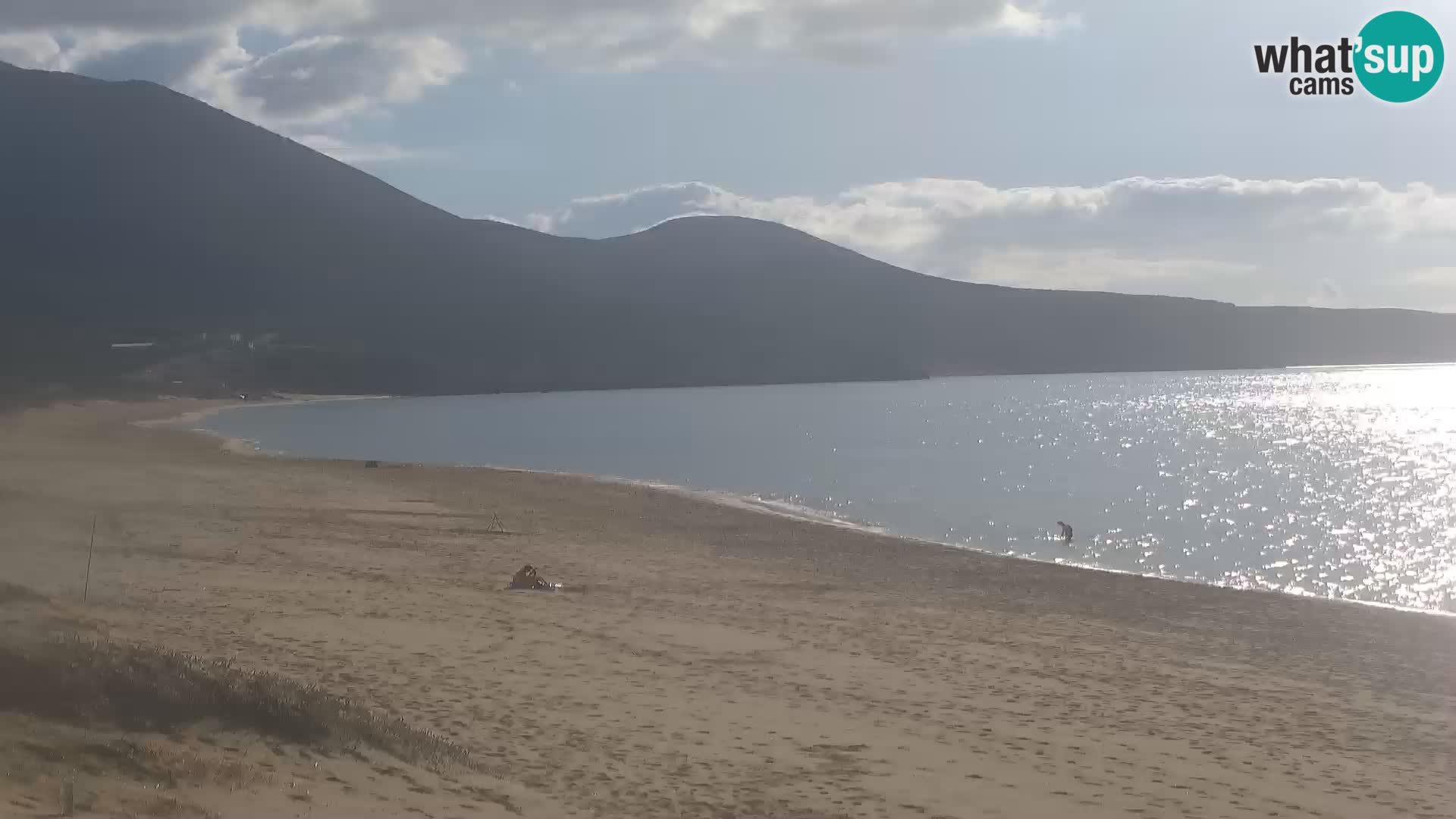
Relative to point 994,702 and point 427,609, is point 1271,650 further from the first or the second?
point 427,609

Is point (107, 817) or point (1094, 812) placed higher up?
point (107, 817)

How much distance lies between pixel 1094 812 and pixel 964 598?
464 inches

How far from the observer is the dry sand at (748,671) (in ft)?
30.1

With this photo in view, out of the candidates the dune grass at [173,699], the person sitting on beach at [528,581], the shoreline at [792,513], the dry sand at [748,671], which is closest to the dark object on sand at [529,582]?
the person sitting on beach at [528,581]

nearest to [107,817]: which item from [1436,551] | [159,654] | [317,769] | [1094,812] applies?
[317,769]

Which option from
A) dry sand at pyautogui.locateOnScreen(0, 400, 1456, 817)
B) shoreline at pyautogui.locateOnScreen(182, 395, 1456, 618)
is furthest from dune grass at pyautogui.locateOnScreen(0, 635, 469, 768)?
shoreline at pyautogui.locateOnScreen(182, 395, 1456, 618)

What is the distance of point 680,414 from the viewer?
114438mm

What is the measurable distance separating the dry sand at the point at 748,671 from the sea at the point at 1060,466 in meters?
7.45

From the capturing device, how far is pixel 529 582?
59.8 ft

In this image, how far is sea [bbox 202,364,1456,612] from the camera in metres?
31.5

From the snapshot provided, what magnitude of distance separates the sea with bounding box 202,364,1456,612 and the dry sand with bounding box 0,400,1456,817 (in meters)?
7.45

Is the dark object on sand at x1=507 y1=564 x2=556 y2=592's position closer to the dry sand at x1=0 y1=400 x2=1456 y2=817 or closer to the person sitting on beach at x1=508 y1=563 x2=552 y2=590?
the person sitting on beach at x1=508 y1=563 x2=552 y2=590

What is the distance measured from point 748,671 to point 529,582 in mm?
5817

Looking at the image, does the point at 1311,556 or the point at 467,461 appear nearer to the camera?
the point at 1311,556
